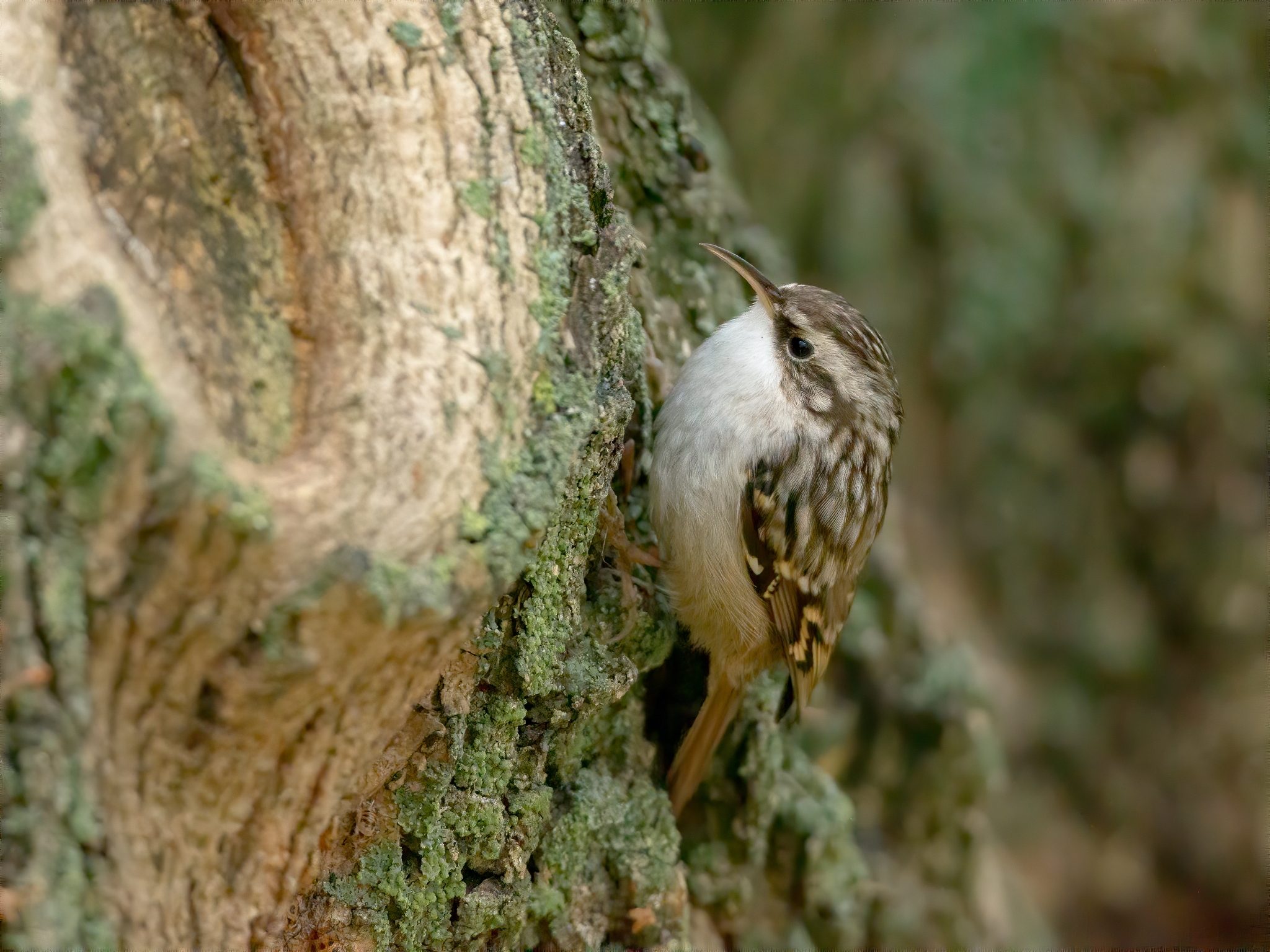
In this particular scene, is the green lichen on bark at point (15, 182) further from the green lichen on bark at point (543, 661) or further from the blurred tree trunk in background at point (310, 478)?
the green lichen on bark at point (543, 661)

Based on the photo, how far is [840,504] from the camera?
228cm

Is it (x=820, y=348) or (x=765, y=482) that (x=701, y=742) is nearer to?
(x=765, y=482)

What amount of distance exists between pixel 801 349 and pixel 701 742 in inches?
34.1

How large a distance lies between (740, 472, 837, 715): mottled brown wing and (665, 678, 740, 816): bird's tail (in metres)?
0.15

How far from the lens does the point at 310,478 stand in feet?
3.99

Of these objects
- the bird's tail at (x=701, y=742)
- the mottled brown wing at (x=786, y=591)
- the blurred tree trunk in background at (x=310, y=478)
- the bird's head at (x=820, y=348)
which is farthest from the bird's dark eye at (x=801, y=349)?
the bird's tail at (x=701, y=742)

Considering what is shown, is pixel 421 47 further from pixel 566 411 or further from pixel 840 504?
pixel 840 504

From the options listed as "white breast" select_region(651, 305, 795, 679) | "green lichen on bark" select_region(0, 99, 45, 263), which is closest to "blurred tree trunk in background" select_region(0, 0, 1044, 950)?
"green lichen on bark" select_region(0, 99, 45, 263)

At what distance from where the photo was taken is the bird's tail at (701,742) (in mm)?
2258

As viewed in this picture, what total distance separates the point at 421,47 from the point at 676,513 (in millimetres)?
1032

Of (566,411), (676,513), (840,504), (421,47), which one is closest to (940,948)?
(840,504)

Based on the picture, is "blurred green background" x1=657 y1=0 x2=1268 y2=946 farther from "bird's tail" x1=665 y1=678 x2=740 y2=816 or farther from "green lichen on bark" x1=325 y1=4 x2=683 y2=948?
"green lichen on bark" x1=325 y1=4 x2=683 y2=948

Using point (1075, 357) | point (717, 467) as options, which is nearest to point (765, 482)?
point (717, 467)

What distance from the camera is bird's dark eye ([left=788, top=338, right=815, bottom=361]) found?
2.24m
